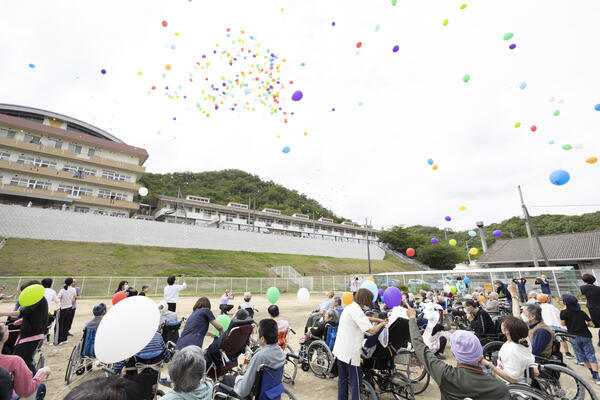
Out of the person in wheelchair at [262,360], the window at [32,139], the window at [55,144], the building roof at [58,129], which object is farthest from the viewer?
the window at [55,144]

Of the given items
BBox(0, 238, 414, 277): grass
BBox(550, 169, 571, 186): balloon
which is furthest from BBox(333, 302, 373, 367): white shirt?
BBox(0, 238, 414, 277): grass

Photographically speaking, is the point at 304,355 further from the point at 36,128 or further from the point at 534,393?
the point at 36,128

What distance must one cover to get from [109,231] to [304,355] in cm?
3298

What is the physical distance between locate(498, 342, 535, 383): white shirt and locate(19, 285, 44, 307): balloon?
671 cm

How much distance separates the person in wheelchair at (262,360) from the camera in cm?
273

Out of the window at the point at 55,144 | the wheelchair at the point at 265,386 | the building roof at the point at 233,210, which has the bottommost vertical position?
the wheelchair at the point at 265,386

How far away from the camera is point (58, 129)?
33938mm

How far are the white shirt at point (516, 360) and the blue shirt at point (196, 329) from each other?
3.90 metres

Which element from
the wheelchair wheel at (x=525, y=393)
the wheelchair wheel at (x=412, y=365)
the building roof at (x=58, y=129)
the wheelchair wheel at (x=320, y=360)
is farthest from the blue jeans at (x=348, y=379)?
the building roof at (x=58, y=129)

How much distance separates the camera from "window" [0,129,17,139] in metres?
31.2

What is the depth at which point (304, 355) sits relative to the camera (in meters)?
5.46

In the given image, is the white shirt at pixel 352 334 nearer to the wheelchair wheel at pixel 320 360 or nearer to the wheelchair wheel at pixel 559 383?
the wheelchair wheel at pixel 320 360

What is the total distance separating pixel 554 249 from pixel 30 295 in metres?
39.4

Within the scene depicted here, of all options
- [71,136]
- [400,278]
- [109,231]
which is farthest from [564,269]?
[71,136]
